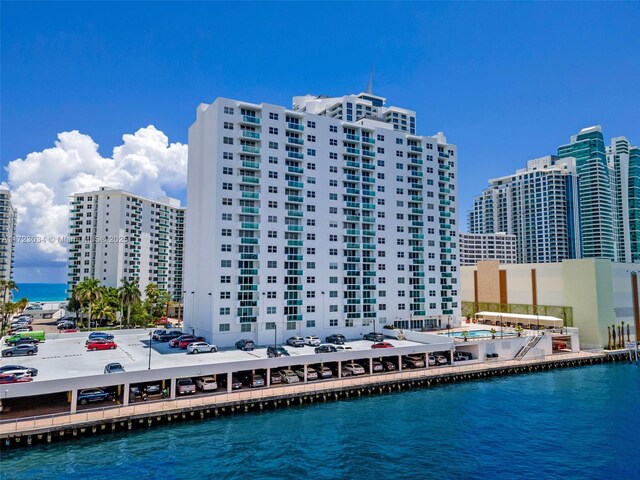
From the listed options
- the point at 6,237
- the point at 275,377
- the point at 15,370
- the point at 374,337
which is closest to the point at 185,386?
the point at 275,377

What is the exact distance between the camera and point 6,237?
146m

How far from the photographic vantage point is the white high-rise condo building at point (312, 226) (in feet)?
237

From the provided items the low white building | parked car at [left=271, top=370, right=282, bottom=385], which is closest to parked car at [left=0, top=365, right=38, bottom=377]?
parked car at [left=271, top=370, right=282, bottom=385]

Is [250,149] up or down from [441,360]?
up

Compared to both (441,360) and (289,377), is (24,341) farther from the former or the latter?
(441,360)

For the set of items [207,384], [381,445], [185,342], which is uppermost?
[185,342]

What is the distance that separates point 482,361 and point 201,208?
53732 millimetres

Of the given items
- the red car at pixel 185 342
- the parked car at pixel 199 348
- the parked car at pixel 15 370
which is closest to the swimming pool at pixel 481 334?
the parked car at pixel 199 348

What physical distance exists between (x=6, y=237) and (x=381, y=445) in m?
151

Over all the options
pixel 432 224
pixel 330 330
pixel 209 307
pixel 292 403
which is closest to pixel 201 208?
pixel 209 307

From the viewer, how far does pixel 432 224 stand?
92.0 metres

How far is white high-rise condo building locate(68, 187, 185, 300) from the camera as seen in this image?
134 meters

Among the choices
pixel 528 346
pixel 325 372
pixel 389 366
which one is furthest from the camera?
pixel 528 346

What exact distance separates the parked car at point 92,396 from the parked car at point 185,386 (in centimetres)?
722
